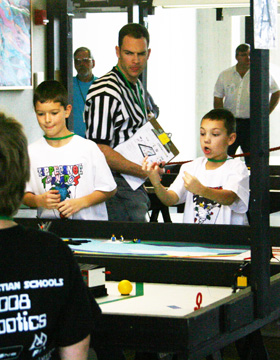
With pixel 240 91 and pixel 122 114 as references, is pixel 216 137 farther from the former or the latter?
pixel 240 91

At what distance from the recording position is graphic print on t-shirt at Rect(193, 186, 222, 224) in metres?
3.47

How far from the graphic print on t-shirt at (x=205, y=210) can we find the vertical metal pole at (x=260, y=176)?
4.83ft

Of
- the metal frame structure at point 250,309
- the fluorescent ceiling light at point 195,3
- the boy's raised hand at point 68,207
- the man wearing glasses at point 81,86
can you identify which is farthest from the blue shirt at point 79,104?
the metal frame structure at point 250,309

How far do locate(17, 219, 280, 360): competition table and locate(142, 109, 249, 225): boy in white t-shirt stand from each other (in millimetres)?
381

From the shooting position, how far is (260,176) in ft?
6.41

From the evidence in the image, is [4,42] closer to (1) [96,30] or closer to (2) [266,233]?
(2) [266,233]

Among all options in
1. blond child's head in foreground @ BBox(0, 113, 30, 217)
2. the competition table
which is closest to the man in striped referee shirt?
the competition table

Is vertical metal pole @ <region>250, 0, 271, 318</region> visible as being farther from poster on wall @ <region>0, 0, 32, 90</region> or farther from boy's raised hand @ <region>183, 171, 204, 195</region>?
poster on wall @ <region>0, 0, 32, 90</region>

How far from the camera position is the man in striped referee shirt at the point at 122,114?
12.1 feet

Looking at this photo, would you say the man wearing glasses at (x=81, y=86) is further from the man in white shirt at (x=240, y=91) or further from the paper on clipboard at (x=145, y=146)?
the paper on clipboard at (x=145, y=146)

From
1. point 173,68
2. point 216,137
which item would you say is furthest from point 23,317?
point 173,68

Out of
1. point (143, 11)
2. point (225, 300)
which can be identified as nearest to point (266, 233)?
point (225, 300)

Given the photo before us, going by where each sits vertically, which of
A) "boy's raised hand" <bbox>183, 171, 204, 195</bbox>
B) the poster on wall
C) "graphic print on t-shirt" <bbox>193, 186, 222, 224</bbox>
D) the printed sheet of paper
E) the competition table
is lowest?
the competition table

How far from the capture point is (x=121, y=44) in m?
3.80
